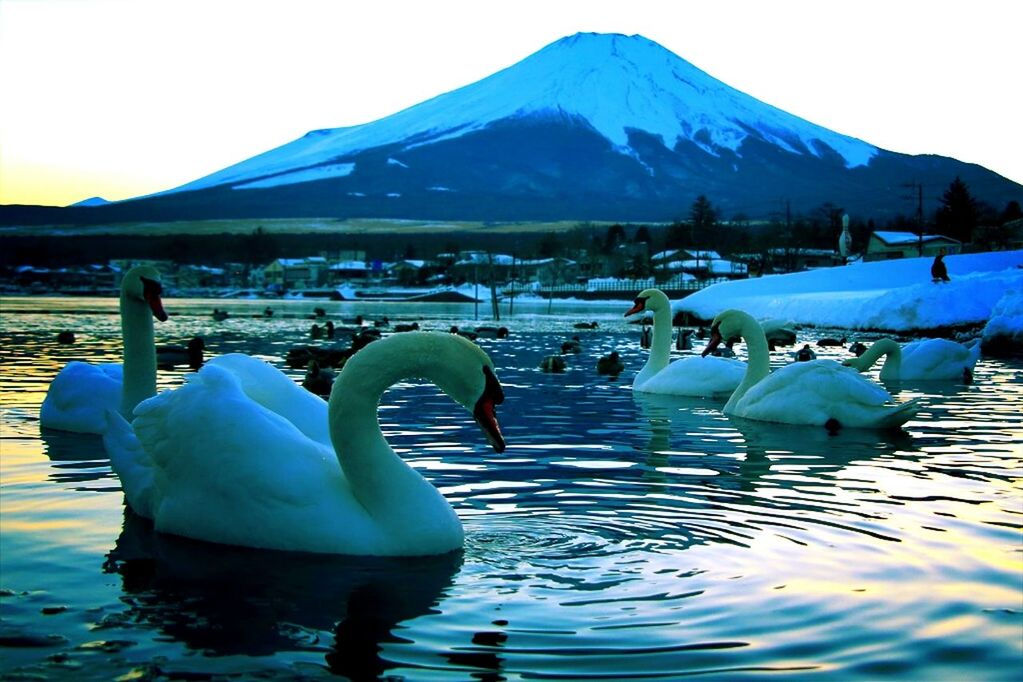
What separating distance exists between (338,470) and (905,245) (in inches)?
3622

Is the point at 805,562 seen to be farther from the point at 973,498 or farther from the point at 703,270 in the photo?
the point at 703,270

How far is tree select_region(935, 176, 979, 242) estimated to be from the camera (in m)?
104

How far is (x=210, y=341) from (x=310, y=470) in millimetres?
24892

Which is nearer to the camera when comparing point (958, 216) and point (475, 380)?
point (475, 380)

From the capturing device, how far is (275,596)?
19.0 ft

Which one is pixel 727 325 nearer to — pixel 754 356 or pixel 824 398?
pixel 754 356

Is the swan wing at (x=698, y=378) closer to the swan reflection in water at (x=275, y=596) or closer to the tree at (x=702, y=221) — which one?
the swan reflection in water at (x=275, y=596)

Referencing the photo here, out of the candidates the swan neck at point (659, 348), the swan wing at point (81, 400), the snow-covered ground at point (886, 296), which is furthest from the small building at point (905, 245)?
the swan wing at point (81, 400)

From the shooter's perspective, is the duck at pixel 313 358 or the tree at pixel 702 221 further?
the tree at pixel 702 221

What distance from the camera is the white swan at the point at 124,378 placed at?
1065cm

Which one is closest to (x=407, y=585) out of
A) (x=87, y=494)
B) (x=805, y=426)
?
(x=87, y=494)

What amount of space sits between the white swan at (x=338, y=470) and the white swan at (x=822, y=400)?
6.75m

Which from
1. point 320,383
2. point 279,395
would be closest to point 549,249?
point 320,383

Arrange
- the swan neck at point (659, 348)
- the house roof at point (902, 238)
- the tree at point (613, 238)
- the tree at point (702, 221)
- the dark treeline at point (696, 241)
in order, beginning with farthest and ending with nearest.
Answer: the tree at point (613, 238)
the tree at point (702, 221)
the dark treeline at point (696, 241)
the house roof at point (902, 238)
the swan neck at point (659, 348)
